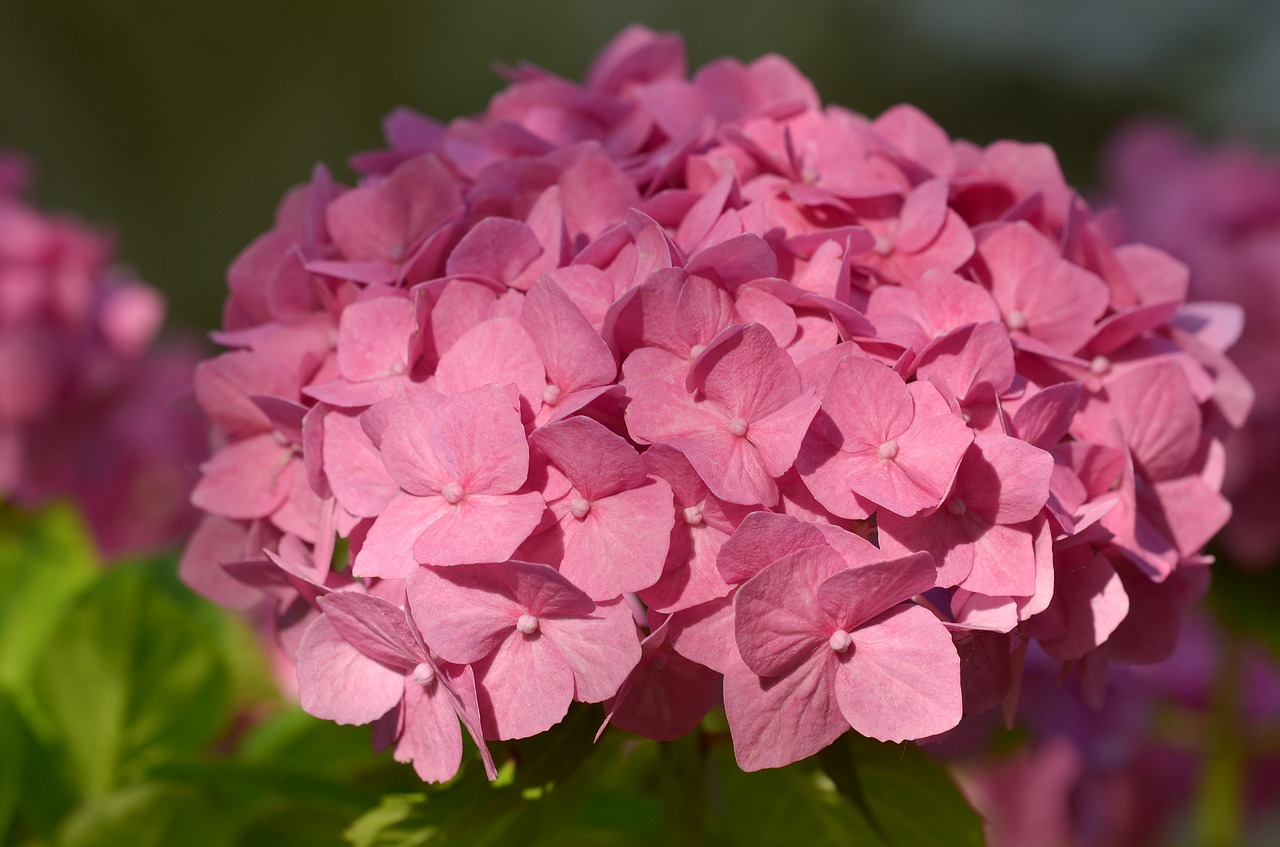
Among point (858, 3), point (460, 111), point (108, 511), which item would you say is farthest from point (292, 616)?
point (858, 3)

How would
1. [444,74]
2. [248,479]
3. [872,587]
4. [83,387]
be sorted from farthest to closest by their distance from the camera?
[444,74] → [83,387] → [248,479] → [872,587]

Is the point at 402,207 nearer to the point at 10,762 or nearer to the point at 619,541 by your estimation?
the point at 619,541

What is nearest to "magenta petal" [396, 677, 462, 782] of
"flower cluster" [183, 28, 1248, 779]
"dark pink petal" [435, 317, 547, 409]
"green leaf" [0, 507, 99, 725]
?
"flower cluster" [183, 28, 1248, 779]

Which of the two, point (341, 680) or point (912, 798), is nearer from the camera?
point (341, 680)

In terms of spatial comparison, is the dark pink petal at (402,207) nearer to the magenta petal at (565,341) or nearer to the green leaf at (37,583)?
the magenta petal at (565,341)

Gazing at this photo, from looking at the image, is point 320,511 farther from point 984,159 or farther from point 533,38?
point 533,38

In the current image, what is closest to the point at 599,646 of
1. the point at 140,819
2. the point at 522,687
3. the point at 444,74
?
the point at 522,687

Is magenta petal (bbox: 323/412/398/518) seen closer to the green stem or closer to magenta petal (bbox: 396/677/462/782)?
magenta petal (bbox: 396/677/462/782)
